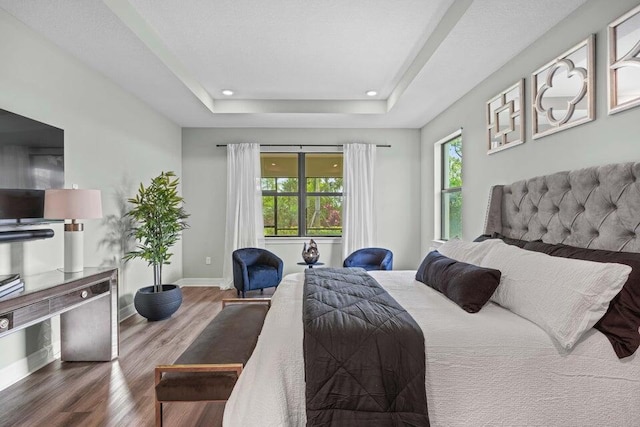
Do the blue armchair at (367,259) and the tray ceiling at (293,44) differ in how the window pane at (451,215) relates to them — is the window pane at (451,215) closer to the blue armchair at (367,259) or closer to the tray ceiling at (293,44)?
the blue armchair at (367,259)

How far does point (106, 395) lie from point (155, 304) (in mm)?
1404

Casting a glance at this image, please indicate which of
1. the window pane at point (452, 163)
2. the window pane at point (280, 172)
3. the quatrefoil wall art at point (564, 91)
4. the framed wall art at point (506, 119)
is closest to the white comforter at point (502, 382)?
the quatrefoil wall art at point (564, 91)

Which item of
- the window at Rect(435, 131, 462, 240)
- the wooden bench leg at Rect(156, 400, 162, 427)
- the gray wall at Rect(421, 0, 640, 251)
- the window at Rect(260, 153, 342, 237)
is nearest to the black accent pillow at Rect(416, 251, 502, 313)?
the gray wall at Rect(421, 0, 640, 251)

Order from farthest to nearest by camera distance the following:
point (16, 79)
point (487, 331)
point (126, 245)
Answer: point (126, 245), point (16, 79), point (487, 331)

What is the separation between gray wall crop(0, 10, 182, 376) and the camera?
2.39 meters

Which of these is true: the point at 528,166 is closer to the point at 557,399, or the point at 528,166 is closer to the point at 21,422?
the point at 557,399

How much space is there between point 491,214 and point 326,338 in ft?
6.96

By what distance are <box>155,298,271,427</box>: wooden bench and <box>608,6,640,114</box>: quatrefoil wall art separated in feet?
7.92

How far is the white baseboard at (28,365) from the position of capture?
2.31 meters

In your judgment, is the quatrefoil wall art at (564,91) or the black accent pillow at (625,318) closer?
the black accent pillow at (625,318)

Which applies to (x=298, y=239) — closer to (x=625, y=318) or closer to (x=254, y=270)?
(x=254, y=270)

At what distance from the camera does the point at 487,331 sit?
1.54 m

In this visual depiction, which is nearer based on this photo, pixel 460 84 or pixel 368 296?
pixel 368 296

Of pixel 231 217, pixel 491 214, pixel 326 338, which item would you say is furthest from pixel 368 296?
pixel 231 217
